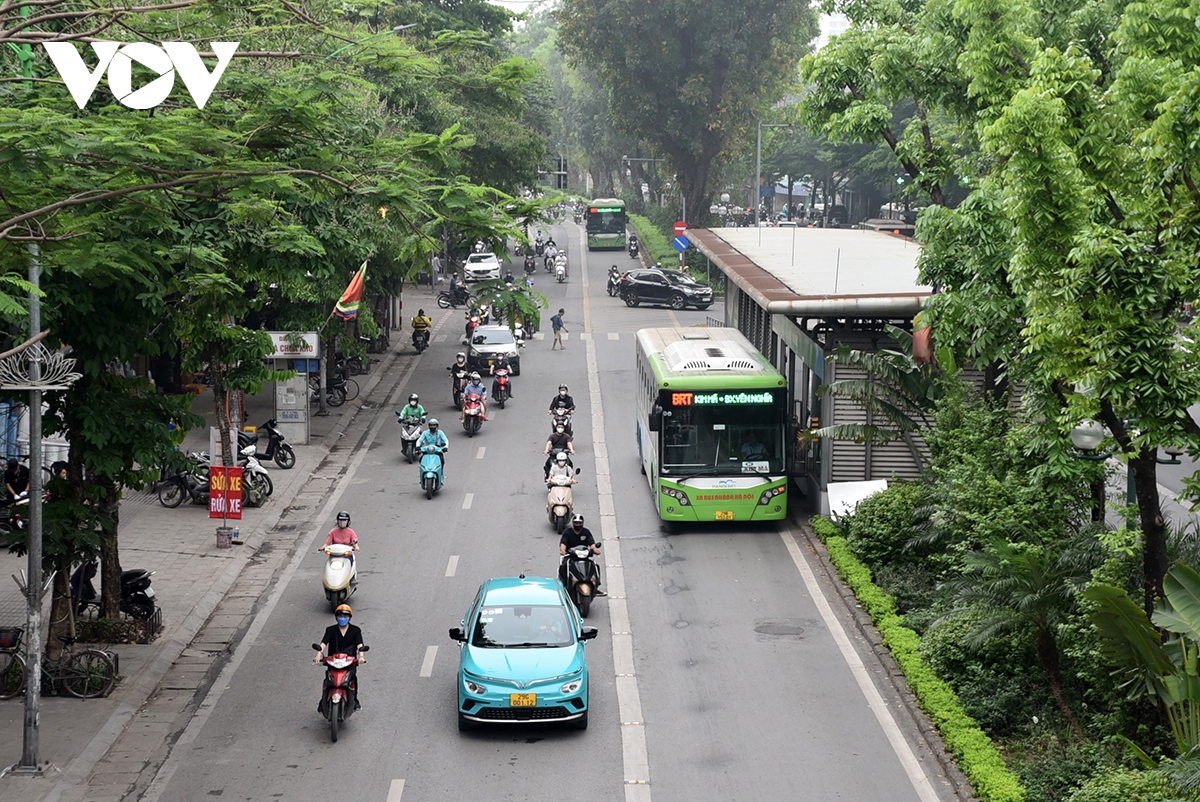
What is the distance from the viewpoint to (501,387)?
121ft

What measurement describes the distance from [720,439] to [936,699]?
8588mm

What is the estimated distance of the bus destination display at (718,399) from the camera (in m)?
22.7

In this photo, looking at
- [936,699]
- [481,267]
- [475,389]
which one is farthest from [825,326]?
[481,267]

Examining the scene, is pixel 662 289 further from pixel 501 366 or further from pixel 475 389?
pixel 475 389

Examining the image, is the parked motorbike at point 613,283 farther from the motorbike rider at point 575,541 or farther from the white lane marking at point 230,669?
the motorbike rider at point 575,541

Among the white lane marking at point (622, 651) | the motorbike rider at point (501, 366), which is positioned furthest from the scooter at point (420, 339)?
the white lane marking at point (622, 651)

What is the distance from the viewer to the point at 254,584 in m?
21.0

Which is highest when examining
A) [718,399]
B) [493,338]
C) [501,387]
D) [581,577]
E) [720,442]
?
[718,399]

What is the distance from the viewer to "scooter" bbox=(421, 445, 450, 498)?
26.9 m

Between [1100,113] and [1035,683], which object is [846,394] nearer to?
[1035,683]

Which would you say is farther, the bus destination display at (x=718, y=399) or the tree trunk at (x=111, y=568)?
the bus destination display at (x=718, y=399)

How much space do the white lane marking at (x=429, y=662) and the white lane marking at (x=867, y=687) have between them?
544 centimetres

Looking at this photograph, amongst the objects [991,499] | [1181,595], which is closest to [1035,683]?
[991,499]

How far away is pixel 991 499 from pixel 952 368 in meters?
2.54
